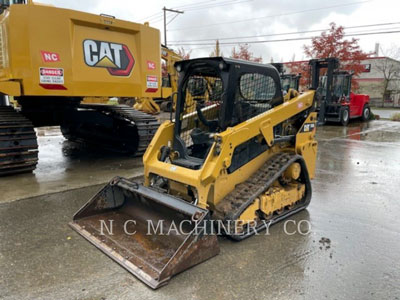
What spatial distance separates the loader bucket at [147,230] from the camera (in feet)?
9.14

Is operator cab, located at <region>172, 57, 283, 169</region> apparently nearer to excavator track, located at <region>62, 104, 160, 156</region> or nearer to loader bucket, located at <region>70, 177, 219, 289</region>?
loader bucket, located at <region>70, 177, 219, 289</region>

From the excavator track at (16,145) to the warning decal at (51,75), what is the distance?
3.29 ft

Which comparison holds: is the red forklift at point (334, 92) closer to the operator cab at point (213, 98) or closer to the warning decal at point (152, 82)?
the warning decal at point (152, 82)

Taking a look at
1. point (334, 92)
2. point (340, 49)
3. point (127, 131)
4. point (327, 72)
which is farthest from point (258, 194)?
point (340, 49)

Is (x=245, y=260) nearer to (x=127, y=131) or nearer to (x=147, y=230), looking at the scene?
(x=147, y=230)

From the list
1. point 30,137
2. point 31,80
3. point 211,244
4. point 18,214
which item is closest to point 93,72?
point 31,80

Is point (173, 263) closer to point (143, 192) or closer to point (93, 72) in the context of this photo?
point (143, 192)

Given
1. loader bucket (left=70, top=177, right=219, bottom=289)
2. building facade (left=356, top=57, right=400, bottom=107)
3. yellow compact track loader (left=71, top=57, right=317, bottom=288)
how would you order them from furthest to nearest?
1. building facade (left=356, top=57, right=400, bottom=107)
2. yellow compact track loader (left=71, top=57, right=317, bottom=288)
3. loader bucket (left=70, top=177, right=219, bottom=289)

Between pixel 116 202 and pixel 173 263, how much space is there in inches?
58.8

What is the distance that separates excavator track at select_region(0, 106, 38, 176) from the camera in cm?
559

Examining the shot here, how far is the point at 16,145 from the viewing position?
5691mm

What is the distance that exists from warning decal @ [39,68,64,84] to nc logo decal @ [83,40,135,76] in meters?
0.51

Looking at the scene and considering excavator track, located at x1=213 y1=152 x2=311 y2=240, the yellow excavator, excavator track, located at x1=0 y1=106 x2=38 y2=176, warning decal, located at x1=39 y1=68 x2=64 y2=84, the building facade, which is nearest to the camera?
excavator track, located at x1=213 y1=152 x2=311 y2=240

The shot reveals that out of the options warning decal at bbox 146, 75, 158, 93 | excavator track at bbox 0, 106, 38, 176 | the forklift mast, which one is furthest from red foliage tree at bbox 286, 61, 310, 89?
excavator track at bbox 0, 106, 38, 176
